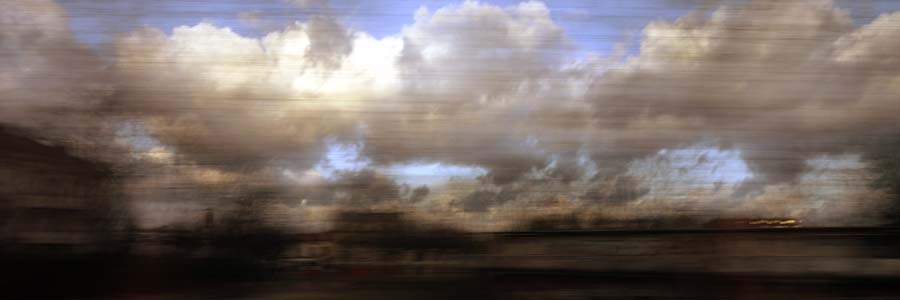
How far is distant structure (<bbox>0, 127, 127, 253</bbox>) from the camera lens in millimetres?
2254

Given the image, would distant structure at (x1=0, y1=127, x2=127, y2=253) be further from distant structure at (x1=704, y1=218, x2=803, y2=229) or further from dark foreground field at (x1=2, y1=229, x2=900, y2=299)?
distant structure at (x1=704, y1=218, x2=803, y2=229)

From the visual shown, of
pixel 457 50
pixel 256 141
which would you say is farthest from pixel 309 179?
pixel 457 50

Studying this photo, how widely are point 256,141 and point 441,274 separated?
0.93 metres

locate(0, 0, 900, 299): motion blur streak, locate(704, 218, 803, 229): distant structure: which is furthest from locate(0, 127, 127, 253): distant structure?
locate(704, 218, 803, 229): distant structure

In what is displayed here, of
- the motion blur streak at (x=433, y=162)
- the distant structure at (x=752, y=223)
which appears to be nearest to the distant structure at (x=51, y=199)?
the motion blur streak at (x=433, y=162)

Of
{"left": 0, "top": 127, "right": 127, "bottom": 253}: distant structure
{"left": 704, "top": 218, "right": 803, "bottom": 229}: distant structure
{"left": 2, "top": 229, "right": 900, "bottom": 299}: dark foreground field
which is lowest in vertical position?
{"left": 2, "top": 229, "right": 900, "bottom": 299}: dark foreground field

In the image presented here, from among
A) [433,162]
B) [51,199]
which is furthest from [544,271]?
[51,199]

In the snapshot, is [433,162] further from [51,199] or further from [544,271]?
[51,199]

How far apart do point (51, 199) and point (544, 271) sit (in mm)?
2078

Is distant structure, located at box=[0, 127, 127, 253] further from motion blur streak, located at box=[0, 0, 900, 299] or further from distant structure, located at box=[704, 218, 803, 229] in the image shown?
distant structure, located at box=[704, 218, 803, 229]

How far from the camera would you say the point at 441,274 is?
2281 millimetres

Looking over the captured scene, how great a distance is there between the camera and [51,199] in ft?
7.50

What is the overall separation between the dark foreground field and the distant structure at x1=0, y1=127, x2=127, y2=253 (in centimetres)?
9

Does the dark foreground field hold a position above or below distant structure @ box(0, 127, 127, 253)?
below
